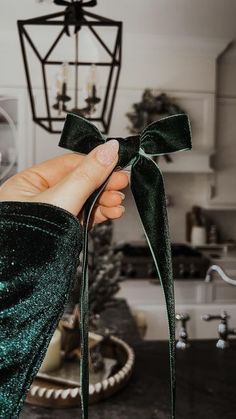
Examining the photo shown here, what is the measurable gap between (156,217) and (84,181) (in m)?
0.06

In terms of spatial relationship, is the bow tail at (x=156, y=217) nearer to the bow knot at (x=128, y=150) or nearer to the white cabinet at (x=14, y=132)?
the bow knot at (x=128, y=150)

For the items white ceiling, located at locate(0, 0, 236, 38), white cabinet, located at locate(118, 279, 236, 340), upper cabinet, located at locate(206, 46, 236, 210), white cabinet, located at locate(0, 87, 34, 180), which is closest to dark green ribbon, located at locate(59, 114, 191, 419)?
white ceiling, located at locate(0, 0, 236, 38)

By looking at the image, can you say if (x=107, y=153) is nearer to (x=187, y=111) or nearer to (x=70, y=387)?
(x=70, y=387)

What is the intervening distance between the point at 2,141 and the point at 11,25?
0.65 meters

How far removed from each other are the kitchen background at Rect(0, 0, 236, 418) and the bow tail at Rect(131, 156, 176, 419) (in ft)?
6.14

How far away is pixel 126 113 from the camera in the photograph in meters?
2.76

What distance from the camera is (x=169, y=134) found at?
41 centimetres

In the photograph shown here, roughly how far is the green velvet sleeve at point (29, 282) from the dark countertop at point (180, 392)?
1.18ft

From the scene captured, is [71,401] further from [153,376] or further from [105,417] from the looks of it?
[153,376]

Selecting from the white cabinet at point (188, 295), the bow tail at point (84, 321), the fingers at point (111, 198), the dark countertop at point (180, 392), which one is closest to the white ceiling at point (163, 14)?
the white cabinet at point (188, 295)

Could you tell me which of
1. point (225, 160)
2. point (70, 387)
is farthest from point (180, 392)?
point (225, 160)

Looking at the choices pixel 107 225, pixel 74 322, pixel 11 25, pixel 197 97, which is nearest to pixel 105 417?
pixel 74 322

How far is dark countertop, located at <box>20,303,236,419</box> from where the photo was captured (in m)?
0.77

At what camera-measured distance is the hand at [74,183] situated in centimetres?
40
